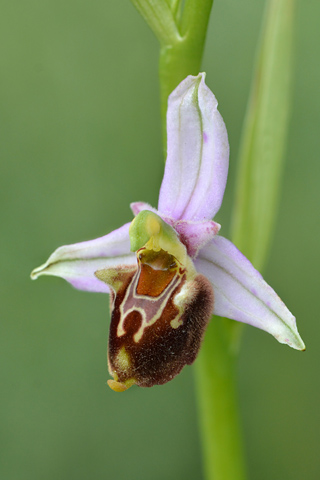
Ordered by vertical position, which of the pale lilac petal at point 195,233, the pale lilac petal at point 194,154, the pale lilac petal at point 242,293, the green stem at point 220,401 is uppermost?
the pale lilac petal at point 194,154

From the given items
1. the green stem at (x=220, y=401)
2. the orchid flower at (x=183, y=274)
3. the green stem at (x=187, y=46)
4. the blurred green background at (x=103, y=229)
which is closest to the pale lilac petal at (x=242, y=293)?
the orchid flower at (x=183, y=274)

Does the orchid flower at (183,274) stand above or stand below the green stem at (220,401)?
above

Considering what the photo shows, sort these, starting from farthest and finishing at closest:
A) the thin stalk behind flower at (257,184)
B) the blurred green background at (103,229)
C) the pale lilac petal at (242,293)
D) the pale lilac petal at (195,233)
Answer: the blurred green background at (103,229)
the thin stalk behind flower at (257,184)
the pale lilac petal at (195,233)
the pale lilac petal at (242,293)

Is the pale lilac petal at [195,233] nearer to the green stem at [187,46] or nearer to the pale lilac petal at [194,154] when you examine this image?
the pale lilac petal at [194,154]

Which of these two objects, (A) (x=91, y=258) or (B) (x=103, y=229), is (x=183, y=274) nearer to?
(A) (x=91, y=258)

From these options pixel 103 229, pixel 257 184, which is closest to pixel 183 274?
pixel 257 184

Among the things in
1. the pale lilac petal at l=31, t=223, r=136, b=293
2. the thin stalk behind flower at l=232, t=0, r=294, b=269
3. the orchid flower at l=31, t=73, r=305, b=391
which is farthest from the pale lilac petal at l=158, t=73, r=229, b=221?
the thin stalk behind flower at l=232, t=0, r=294, b=269

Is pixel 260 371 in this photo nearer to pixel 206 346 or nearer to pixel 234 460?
pixel 234 460

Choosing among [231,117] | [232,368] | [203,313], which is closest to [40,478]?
[232,368]
